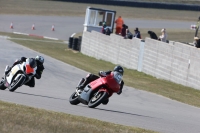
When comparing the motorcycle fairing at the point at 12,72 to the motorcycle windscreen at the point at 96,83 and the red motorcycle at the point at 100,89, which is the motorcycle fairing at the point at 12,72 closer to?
the red motorcycle at the point at 100,89

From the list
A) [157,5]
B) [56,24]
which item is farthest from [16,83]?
[157,5]

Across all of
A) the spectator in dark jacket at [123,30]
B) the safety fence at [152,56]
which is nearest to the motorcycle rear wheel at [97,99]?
the safety fence at [152,56]

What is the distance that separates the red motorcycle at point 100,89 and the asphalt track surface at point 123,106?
0.67ft

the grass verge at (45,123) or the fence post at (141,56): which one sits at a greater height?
the grass verge at (45,123)

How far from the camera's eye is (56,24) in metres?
49.7

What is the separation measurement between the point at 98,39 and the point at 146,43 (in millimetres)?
→ 6391

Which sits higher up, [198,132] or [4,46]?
[198,132]

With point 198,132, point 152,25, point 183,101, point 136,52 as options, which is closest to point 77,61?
point 136,52

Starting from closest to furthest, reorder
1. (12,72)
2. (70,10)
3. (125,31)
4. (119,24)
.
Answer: (12,72) < (125,31) < (119,24) < (70,10)

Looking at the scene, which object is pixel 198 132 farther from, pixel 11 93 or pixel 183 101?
pixel 183 101

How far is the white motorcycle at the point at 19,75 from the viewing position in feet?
46.8

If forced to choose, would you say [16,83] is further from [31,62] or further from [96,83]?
[96,83]

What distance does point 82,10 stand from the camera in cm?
5706

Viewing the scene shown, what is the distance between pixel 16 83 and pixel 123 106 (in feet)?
8.23
